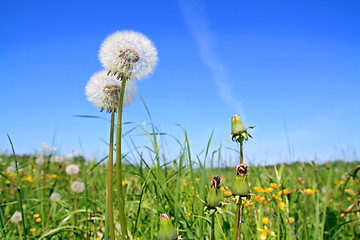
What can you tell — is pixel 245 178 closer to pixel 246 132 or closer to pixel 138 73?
pixel 246 132

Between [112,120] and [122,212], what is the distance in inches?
18.6

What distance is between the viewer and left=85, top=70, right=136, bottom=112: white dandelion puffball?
1.75m

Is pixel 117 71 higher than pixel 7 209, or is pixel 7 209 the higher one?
pixel 117 71

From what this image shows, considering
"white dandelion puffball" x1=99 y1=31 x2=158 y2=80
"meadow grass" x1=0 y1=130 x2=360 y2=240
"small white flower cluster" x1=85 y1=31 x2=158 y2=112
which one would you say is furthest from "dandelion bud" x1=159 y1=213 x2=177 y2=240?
"white dandelion puffball" x1=99 y1=31 x2=158 y2=80

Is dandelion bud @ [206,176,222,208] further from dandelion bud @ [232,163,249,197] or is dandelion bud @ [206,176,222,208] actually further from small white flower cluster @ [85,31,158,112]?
small white flower cluster @ [85,31,158,112]

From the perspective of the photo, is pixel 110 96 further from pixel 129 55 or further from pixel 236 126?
pixel 236 126

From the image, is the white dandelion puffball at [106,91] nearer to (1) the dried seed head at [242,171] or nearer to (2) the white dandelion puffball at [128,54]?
(2) the white dandelion puffball at [128,54]

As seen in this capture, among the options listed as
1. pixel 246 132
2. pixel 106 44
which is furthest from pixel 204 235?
pixel 106 44

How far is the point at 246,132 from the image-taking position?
53.9 inches

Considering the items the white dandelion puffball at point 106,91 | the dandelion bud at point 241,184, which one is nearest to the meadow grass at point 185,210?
the dandelion bud at point 241,184

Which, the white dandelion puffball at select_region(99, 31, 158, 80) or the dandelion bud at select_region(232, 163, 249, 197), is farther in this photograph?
the white dandelion puffball at select_region(99, 31, 158, 80)

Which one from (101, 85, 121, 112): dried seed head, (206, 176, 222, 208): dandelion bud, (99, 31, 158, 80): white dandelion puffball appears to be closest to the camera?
(206, 176, 222, 208): dandelion bud

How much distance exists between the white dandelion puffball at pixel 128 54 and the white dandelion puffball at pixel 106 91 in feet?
0.52

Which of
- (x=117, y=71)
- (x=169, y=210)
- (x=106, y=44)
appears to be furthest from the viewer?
(x=169, y=210)
